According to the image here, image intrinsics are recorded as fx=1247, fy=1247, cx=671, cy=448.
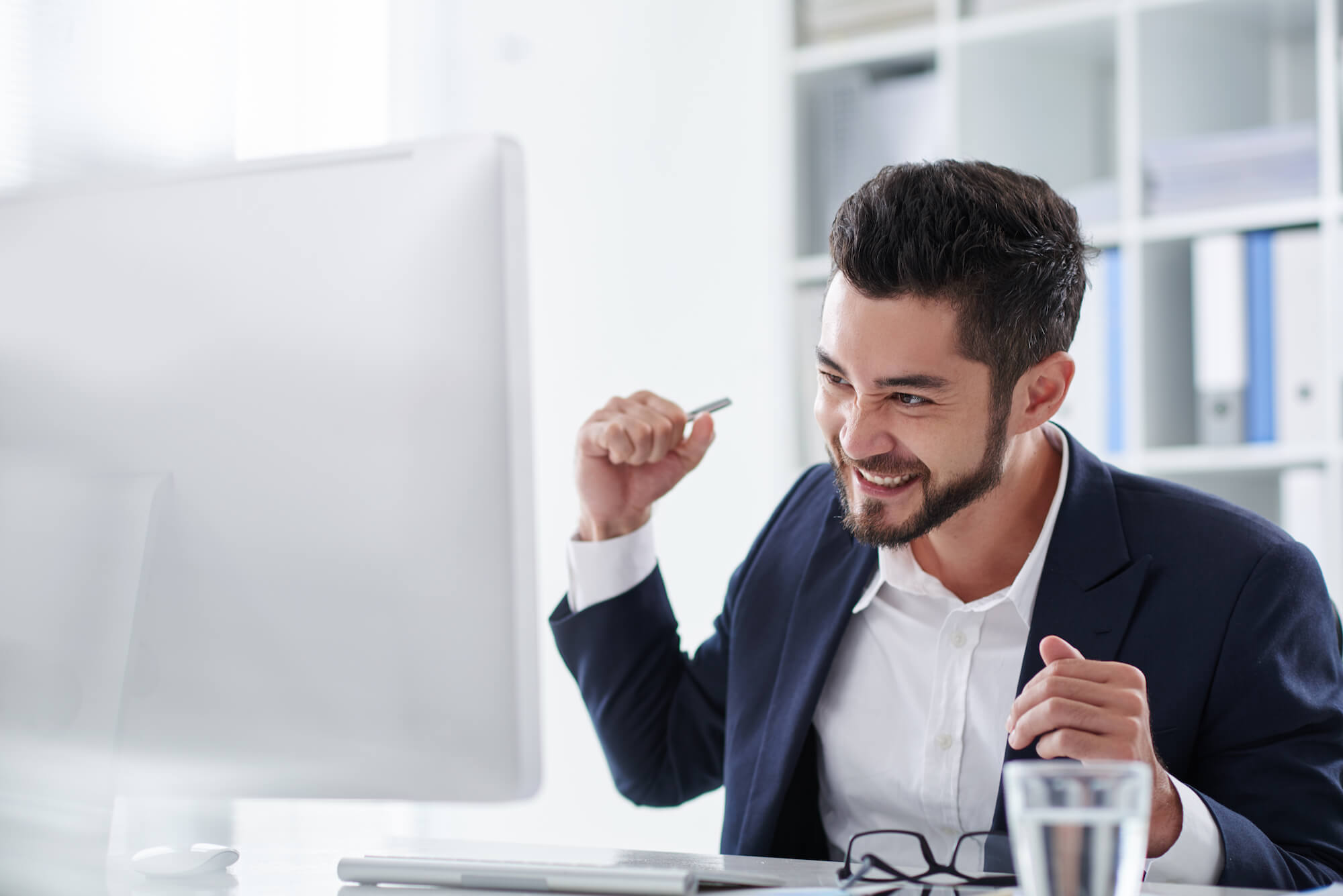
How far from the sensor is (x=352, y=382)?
2.45 feet

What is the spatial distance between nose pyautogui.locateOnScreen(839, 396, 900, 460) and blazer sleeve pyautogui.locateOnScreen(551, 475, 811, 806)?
0.22 metres

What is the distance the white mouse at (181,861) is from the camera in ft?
2.82

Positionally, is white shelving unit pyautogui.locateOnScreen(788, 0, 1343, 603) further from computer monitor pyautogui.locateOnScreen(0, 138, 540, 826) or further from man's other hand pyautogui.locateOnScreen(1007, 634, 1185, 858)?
computer monitor pyautogui.locateOnScreen(0, 138, 540, 826)

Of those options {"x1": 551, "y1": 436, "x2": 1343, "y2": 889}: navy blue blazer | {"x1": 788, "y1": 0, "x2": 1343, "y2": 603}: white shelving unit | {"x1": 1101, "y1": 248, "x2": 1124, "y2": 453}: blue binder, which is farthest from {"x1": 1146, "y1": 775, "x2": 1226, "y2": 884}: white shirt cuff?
{"x1": 1101, "y1": 248, "x2": 1124, "y2": 453}: blue binder

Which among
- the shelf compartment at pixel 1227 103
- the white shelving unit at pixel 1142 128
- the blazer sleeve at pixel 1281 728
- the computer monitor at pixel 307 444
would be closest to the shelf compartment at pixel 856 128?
the white shelving unit at pixel 1142 128

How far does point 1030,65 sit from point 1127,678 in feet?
5.53

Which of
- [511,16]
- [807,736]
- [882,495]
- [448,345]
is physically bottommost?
[807,736]

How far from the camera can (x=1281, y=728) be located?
1.02 m

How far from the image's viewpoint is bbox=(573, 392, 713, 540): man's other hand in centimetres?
120

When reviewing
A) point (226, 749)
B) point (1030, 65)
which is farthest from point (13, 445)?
point (1030, 65)

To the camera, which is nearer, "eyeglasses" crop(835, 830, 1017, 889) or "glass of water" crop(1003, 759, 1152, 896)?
"glass of water" crop(1003, 759, 1152, 896)

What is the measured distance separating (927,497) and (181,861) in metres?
0.71

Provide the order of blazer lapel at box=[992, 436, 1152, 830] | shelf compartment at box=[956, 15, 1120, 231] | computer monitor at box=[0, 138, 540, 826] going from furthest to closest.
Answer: shelf compartment at box=[956, 15, 1120, 231]
blazer lapel at box=[992, 436, 1152, 830]
computer monitor at box=[0, 138, 540, 826]

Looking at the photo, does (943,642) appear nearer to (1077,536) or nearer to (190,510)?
(1077,536)
